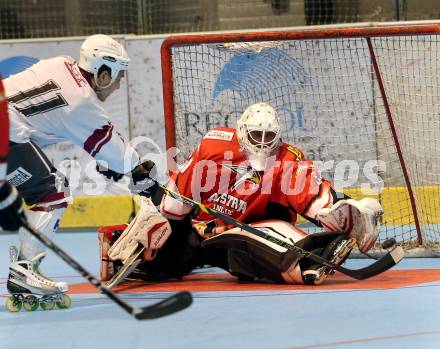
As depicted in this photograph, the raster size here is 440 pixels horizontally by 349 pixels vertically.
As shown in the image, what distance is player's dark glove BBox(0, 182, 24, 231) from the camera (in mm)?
3615

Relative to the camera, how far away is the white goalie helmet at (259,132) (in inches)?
→ 203

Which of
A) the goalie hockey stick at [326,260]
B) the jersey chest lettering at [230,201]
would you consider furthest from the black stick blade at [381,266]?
the jersey chest lettering at [230,201]

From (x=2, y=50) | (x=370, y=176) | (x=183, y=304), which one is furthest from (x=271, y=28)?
(x=183, y=304)

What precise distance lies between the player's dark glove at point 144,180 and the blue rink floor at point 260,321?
54 centimetres

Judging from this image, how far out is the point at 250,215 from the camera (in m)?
5.36

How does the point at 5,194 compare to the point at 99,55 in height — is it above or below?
A: below

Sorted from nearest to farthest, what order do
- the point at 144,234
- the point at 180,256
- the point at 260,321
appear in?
1. the point at 260,321
2. the point at 144,234
3. the point at 180,256

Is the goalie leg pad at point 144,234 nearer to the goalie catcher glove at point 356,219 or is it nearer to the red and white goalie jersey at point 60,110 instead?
the red and white goalie jersey at point 60,110

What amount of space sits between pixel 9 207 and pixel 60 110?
115 cm

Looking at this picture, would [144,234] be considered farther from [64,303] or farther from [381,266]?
[381,266]

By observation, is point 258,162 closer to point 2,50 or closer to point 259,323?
point 259,323

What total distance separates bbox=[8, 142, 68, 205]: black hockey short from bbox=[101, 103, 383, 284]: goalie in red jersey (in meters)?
0.72

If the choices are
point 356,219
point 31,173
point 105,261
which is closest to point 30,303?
point 31,173

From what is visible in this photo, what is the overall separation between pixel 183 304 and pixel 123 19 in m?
4.96
